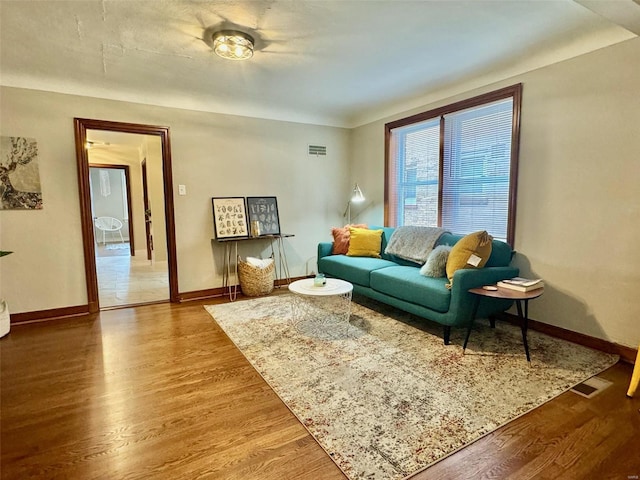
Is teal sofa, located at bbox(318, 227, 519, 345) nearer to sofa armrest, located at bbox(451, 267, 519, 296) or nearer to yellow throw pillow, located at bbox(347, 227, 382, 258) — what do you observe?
sofa armrest, located at bbox(451, 267, 519, 296)

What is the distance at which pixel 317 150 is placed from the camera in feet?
16.7

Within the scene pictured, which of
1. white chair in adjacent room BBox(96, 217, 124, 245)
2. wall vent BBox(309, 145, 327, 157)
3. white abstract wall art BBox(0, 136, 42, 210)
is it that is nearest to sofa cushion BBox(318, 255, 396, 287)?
wall vent BBox(309, 145, 327, 157)

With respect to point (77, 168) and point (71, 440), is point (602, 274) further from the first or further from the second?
point (77, 168)

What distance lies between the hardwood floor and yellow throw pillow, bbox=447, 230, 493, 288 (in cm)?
108

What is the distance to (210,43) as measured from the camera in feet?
8.86

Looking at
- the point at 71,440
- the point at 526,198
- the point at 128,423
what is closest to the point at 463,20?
the point at 526,198

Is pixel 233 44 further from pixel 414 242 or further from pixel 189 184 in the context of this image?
pixel 414 242

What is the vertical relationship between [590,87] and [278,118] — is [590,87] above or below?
below

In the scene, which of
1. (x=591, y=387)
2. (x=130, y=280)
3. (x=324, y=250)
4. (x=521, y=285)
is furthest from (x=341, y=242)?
(x=130, y=280)

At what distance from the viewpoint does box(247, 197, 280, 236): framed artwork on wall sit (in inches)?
181

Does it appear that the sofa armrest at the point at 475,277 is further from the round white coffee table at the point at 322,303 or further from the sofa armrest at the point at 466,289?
the round white coffee table at the point at 322,303

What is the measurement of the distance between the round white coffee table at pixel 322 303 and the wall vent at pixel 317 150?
2.17 meters

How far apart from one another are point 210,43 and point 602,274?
3.59 metres

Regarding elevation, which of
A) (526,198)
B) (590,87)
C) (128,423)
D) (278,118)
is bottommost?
(128,423)
